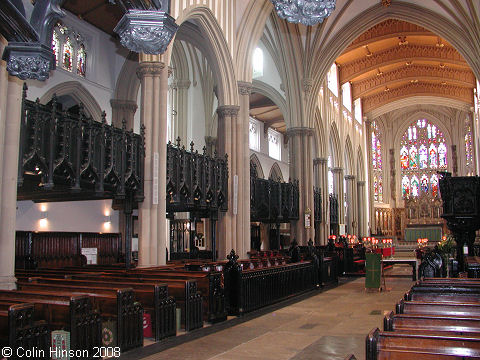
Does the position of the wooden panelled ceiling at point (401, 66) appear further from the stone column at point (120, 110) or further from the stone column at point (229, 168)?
the stone column at point (120, 110)

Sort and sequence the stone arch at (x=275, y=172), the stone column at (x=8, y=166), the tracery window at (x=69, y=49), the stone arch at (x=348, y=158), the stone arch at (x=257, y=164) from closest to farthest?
the stone column at (x=8, y=166), the tracery window at (x=69, y=49), the stone arch at (x=257, y=164), the stone arch at (x=275, y=172), the stone arch at (x=348, y=158)

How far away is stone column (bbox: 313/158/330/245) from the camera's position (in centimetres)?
2778

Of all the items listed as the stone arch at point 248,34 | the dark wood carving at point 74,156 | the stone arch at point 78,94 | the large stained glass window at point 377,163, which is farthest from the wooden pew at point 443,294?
the large stained glass window at point 377,163

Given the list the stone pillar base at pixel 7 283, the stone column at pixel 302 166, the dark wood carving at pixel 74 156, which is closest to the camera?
the stone pillar base at pixel 7 283

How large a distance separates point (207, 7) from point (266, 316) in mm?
10748

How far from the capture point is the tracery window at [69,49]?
58.3ft

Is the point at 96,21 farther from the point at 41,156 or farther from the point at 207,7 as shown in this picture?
the point at 41,156

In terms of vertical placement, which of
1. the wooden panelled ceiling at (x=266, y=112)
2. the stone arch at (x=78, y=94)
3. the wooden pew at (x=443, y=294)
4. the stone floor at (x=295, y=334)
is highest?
the wooden panelled ceiling at (x=266, y=112)

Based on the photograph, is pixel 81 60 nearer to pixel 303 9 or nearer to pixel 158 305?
pixel 158 305

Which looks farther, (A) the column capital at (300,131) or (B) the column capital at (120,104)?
(A) the column capital at (300,131)

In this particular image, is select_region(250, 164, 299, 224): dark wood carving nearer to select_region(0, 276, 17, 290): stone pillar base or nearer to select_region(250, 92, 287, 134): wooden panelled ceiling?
select_region(250, 92, 287, 134): wooden panelled ceiling

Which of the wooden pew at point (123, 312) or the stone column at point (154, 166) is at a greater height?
the stone column at point (154, 166)

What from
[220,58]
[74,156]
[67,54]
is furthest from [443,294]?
[67,54]

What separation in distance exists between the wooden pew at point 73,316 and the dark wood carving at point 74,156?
3.72 m
